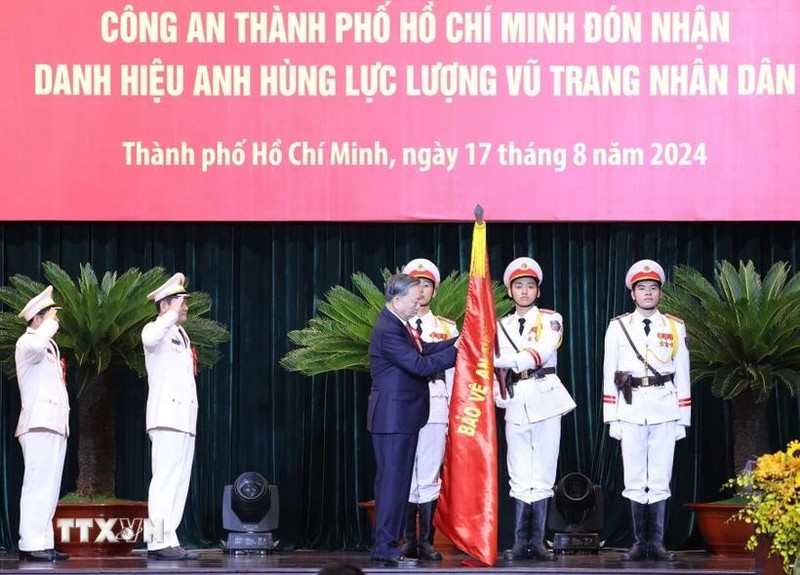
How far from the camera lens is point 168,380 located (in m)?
7.49

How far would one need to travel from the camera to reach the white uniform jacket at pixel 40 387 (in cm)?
756

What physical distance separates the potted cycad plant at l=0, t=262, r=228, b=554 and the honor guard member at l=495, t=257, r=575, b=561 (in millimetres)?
1972

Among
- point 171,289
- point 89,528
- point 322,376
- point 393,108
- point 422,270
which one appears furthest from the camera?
point 322,376

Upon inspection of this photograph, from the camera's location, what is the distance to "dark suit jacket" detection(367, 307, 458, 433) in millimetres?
6910

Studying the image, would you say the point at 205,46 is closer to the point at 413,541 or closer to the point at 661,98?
the point at 661,98

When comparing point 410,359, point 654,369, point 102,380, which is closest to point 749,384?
point 654,369

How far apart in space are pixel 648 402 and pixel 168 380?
2568mm

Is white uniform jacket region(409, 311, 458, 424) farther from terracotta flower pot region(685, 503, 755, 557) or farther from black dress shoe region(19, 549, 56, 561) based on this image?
black dress shoe region(19, 549, 56, 561)

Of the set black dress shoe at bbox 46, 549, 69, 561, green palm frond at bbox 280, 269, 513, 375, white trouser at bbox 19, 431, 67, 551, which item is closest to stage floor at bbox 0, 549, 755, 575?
black dress shoe at bbox 46, 549, 69, 561

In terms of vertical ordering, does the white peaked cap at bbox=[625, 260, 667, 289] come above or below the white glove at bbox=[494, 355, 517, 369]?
above

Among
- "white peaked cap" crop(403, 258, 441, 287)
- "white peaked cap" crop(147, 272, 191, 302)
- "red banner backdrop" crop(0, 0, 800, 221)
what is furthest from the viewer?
"red banner backdrop" crop(0, 0, 800, 221)

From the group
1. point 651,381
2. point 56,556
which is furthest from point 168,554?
point 651,381

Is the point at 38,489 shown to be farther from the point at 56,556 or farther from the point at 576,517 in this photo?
the point at 576,517

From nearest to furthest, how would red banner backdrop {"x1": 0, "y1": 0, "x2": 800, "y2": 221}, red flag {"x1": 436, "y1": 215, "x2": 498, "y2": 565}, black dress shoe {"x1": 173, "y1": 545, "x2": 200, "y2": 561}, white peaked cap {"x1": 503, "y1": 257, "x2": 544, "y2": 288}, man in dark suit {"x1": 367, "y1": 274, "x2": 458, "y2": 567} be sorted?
man in dark suit {"x1": 367, "y1": 274, "x2": 458, "y2": 567} → red flag {"x1": 436, "y1": 215, "x2": 498, "y2": 565} → black dress shoe {"x1": 173, "y1": 545, "x2": 200, "y2": 561} → white peaked cap {"x1": 503, "y1": 257, "x2": 544, "y2": 288} → red banner backdrop {"x1": 0, "y1": 0, "x2": 800, "y2": 221}
